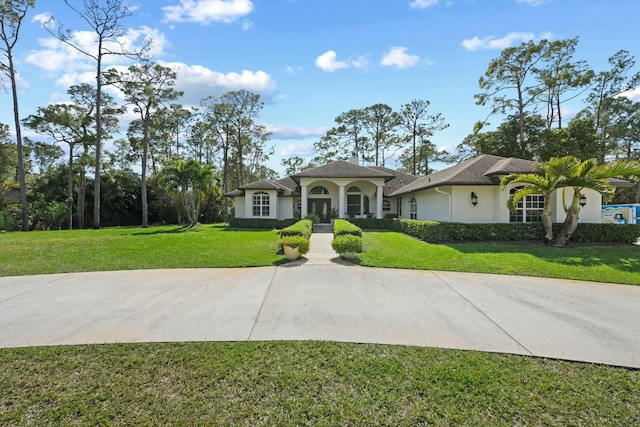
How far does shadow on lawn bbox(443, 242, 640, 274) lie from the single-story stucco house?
3282 mm

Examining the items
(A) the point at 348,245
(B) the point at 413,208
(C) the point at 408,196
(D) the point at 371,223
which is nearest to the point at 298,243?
(A) the point at 348,245

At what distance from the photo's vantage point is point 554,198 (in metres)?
15.5

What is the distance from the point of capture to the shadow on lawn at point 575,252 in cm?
925

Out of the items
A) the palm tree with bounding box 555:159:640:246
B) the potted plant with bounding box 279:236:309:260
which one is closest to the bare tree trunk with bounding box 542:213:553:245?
the palm tree with bounding box 555:159:640:246

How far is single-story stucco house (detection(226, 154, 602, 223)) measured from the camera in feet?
49.9

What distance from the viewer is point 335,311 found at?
5102 millimetres

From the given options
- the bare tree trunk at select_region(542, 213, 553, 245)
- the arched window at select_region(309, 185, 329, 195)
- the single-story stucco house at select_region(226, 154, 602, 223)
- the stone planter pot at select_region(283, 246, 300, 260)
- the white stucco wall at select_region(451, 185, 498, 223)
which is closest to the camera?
the stone planter pot at select_region(283, 246, 300, 260)

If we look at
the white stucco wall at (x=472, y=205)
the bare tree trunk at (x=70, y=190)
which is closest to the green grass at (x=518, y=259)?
the white stucco wall at (x=472, y=205)

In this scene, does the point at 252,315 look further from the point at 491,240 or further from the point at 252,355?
the point at 491,240

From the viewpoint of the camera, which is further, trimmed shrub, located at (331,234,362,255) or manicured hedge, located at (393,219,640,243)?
manicured hedge, located at (393,219,640,243)

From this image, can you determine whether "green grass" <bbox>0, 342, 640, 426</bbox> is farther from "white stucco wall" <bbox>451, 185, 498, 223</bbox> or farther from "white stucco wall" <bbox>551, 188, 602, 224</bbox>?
"white stucco wall" <bbox>551, 188, 602, 224</bbox>

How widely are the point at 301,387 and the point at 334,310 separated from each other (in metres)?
2.21

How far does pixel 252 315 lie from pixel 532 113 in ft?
102

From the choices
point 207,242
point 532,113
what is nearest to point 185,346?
point 207,242
